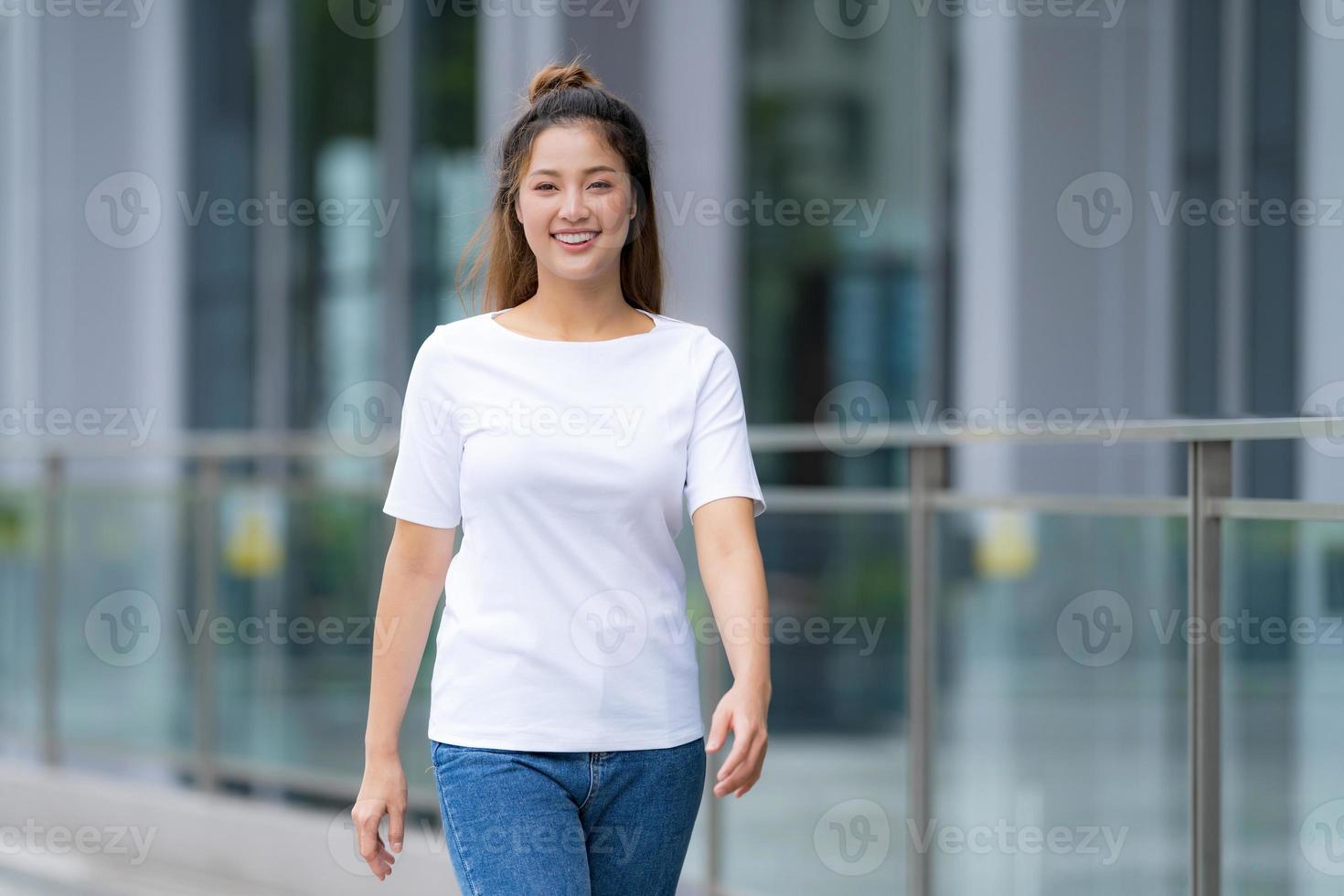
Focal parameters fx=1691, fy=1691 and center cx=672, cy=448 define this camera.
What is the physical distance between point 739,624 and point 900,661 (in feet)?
11.0

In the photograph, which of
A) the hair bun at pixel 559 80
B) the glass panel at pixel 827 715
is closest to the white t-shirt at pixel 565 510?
the hair bun at pixel 559 80

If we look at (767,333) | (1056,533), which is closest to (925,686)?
(1056,533)

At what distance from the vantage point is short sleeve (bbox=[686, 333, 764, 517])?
204 centimetres

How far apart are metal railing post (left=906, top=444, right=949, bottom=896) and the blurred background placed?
0.01 meters

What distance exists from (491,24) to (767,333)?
7.07ft

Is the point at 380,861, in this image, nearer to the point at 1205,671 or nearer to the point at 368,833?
the point at 368,833

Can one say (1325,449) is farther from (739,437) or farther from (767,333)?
(767,333)

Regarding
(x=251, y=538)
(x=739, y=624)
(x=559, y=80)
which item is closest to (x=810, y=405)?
(x=251, y=538)

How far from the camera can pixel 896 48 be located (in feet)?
29.5

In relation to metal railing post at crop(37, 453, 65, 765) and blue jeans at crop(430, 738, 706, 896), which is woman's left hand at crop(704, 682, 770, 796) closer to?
blue jeans at crop(430, 738, 706, 896)

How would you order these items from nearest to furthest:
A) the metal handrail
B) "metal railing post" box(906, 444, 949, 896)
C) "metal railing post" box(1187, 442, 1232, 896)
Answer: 1. the metal handrail
2. "metal railing post" box(1187, 442, 1232, 896)
3. "metal railing post" box(906, 444, 949, 896)

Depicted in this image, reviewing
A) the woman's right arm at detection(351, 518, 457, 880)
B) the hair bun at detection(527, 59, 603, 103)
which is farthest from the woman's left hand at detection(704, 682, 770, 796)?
the hair bun at detection(527, 59, 603, 103)

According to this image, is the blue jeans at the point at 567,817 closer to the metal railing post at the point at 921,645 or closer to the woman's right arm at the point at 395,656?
the woman's right arm at the point at 395,656

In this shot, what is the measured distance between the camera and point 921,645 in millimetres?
3672
